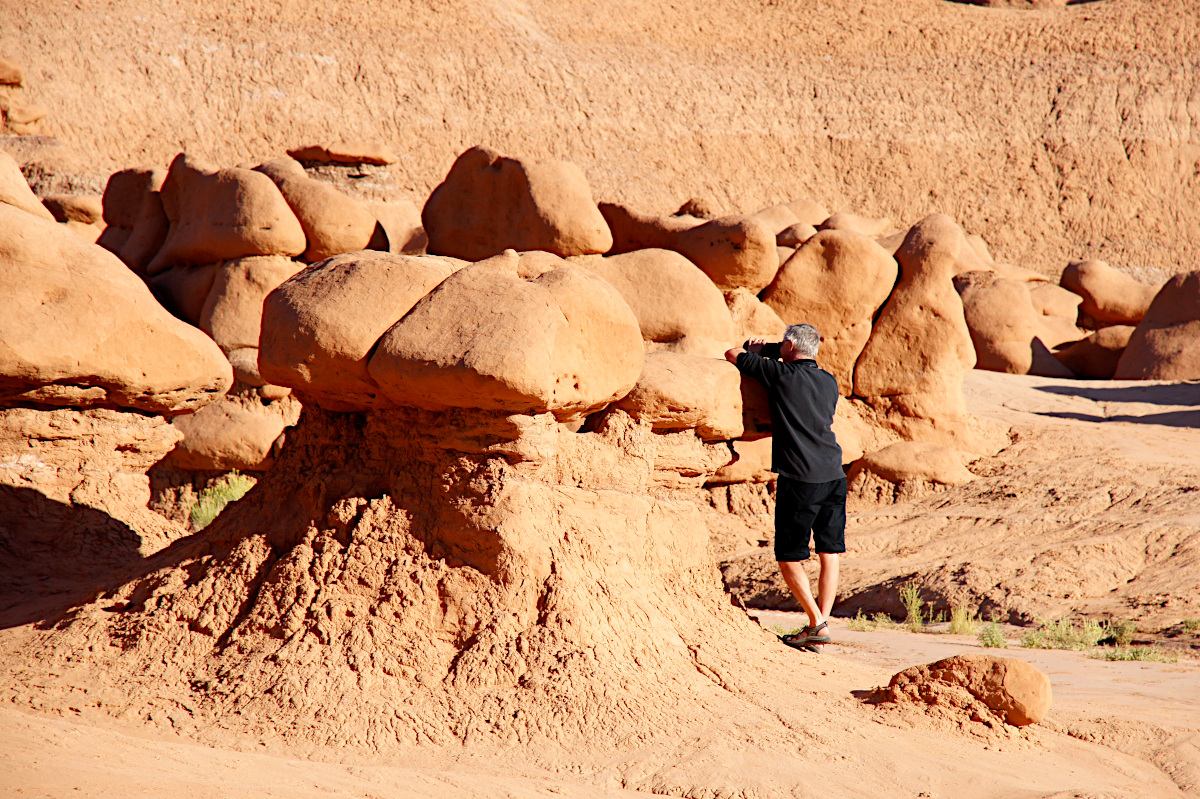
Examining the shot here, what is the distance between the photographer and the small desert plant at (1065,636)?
534 centimetres

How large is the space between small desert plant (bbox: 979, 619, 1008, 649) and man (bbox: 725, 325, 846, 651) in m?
1.31

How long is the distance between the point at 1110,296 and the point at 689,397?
15772mm

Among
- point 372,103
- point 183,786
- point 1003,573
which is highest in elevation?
point 372,103

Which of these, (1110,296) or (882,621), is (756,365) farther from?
(1110,296)

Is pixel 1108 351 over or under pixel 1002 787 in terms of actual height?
over

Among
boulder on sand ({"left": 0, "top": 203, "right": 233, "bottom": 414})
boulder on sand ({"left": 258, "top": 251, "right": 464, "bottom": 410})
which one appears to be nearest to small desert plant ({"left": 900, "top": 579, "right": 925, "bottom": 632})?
boulder on sand ({"left": 258, "top": 251, "right": 464, "bottom": 410})

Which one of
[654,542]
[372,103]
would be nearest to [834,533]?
[654,542]

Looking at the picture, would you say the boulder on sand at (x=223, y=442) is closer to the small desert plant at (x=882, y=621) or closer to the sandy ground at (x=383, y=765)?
the small desert plant at (x=882, y=621)

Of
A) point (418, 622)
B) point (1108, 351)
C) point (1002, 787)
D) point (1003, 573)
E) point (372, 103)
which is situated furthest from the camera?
point (372, 103)

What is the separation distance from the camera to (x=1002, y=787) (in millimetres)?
3068

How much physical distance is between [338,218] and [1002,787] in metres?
7.89

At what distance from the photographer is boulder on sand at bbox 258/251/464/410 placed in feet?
11.8

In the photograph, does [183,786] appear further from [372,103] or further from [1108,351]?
[372,103]

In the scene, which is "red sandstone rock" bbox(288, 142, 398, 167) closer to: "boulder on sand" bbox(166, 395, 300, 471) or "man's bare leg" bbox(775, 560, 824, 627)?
"boulder on sand" bbox(166, 395, 300, 471)
